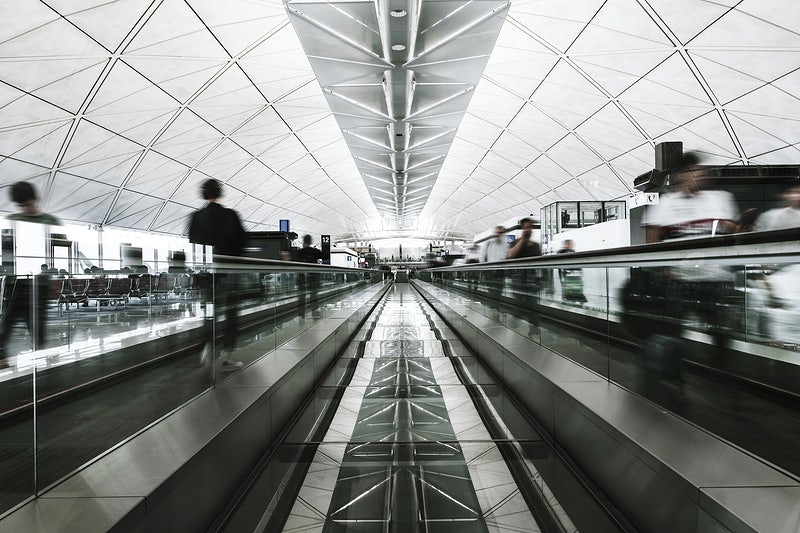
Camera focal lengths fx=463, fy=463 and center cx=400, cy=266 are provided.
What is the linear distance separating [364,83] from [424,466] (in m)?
28.3

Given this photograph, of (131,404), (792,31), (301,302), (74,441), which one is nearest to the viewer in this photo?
(74,441)

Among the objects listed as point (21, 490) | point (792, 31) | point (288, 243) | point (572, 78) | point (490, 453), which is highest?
point (572, 78)

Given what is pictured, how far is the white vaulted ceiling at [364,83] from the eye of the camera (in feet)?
64.7

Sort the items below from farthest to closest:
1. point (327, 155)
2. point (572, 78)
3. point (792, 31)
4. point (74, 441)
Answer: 1. point (327, 155)
2. point (572, 78)
3. point (792, 31)
4. point (74, 441)

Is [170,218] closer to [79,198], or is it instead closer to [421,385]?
[79,198]

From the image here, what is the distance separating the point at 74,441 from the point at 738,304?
3.59 meters

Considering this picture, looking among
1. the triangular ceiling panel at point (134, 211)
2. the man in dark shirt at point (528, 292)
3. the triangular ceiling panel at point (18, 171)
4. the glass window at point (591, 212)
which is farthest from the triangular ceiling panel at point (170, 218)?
the man in dark shirt at point (528, 292)

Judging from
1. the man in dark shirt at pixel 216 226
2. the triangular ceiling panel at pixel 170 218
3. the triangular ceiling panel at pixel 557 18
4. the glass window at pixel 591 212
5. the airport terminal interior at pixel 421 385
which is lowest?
the airport terminal interior at pixel 421 385

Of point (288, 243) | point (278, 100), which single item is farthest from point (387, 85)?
point (288, 243)

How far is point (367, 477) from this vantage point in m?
3.35

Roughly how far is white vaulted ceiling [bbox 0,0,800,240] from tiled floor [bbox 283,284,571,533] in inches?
725

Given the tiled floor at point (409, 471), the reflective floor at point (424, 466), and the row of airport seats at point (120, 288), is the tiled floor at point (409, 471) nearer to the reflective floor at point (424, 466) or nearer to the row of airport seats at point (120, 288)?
the reflective floor at point (424, 466)

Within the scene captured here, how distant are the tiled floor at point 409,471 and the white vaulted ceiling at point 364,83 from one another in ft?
60.4

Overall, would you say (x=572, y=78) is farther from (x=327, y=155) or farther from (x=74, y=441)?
(x=74, y=441)
